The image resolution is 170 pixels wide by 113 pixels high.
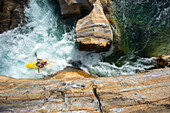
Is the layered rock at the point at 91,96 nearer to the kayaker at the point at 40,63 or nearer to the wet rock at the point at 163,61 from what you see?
the wet rock at the point at 163,61

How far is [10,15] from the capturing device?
6.71 metres

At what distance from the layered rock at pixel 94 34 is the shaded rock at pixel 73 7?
3.53 feet

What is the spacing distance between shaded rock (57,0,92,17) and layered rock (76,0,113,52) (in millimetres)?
1076


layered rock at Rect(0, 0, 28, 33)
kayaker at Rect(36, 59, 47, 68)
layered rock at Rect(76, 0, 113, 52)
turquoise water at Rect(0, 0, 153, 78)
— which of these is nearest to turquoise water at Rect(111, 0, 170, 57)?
turquoise water at Rect(0, 0, 153, 78)

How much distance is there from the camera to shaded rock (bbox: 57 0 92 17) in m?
6.73

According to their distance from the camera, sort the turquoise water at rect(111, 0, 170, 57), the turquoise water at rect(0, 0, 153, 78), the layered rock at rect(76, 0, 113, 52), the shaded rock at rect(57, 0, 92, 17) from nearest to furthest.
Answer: the layered rock at rect(76, 0, 113, 52), the turquoise water at rect(0, 0, 153, 78), the turquoise water at rect(111, 0, 170, 57), the shaded rock at rect(57, 0, 92, 17)

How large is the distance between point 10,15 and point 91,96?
7.00 meters

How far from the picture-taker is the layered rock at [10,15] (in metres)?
6.61

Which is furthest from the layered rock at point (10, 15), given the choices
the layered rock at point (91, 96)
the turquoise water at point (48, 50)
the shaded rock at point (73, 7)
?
the layered rock at point (91, 96)

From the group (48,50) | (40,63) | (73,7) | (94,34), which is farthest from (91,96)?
(73,7)

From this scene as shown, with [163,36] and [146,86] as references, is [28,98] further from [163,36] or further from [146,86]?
[163,36]

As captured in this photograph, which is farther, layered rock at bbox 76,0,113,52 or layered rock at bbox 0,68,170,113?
layered rock at bbox 76,0,113,52

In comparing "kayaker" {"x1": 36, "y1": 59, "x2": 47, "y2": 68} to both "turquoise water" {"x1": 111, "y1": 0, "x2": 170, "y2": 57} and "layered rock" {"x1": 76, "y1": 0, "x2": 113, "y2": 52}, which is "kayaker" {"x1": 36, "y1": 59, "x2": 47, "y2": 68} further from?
"turquoise water" {"x1": 111, "y1": 0, "x2": 170, "y2": 57}

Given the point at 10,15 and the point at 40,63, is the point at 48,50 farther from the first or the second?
the point at 10,15
